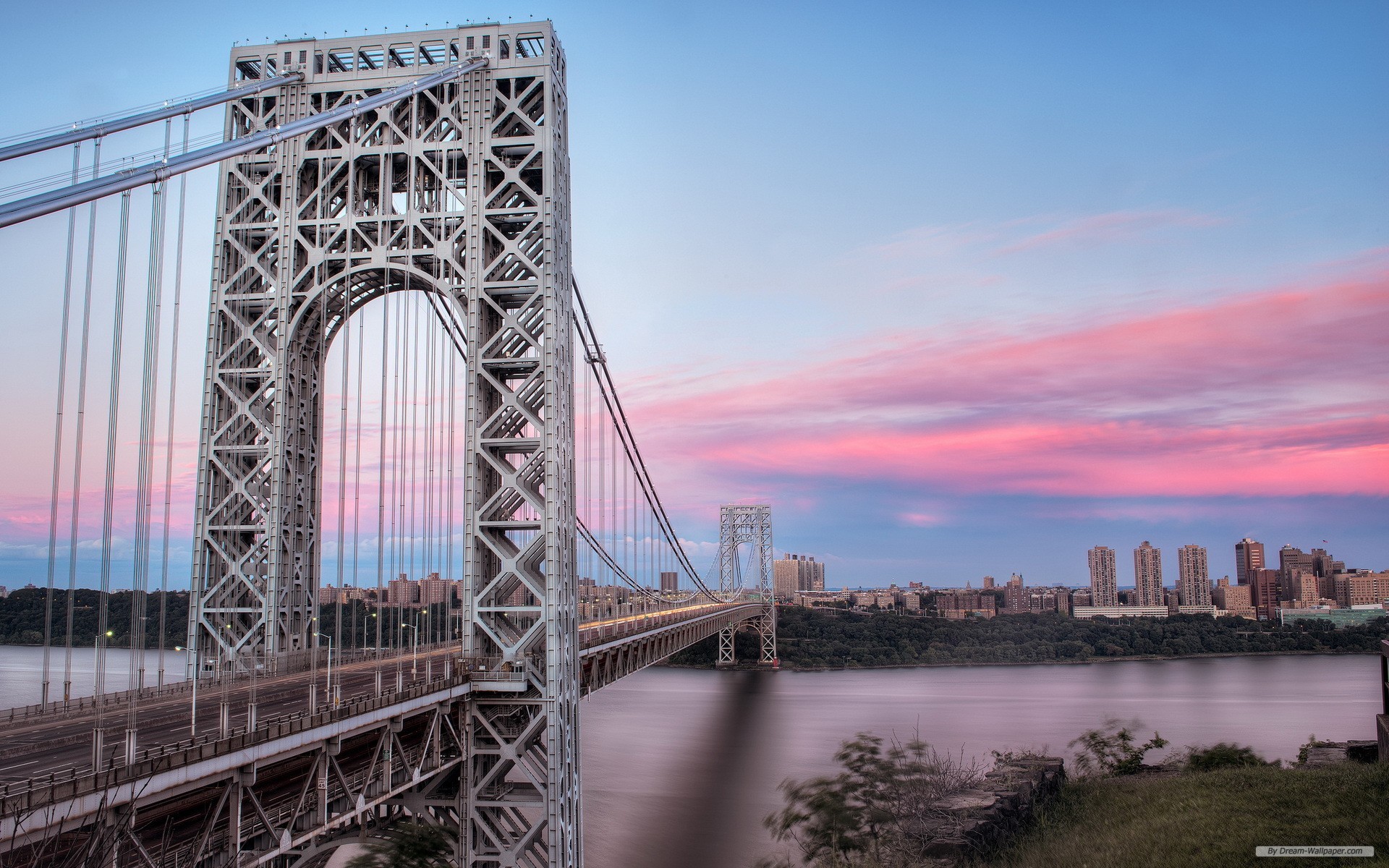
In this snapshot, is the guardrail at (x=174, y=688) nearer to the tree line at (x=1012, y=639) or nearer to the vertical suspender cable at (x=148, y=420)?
the vertical suspender cable at (x=148, y=420)

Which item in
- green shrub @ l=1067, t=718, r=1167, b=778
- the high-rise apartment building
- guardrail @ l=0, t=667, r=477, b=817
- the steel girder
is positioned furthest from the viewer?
the high-rise apartment building

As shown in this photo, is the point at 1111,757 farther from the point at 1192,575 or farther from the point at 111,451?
the point at 1192,575

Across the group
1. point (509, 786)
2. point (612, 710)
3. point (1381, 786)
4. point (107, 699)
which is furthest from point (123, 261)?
point (612, 710)

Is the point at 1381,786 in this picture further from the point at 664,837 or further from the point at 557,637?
the point at 664,837

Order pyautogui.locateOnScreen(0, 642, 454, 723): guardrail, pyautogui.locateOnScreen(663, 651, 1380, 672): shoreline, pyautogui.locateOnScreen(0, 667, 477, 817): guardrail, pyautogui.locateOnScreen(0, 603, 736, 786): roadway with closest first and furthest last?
pyautogui.locateOnScreen(0, 667, 477, 817): guardrail → pyautogui.locateOnScreen(0, 603, 736, 786): roadway → pyautogui.locateOnScreen(0, 642, 454, 723): guardrail → pyautogui.locateOnScreen(663, 651, 1380, 672): shoreline

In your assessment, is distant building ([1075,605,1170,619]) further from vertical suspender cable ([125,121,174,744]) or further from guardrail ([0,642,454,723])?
vertical suspender cable ([125,121,174,744])

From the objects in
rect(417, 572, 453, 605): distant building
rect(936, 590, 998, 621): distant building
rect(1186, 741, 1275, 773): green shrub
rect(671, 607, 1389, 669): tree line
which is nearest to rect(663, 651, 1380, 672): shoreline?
rect(671, 607, 1389, 669): tree line

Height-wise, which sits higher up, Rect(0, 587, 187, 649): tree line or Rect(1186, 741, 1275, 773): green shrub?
Rect(0, 587, 187, 649): tree line
